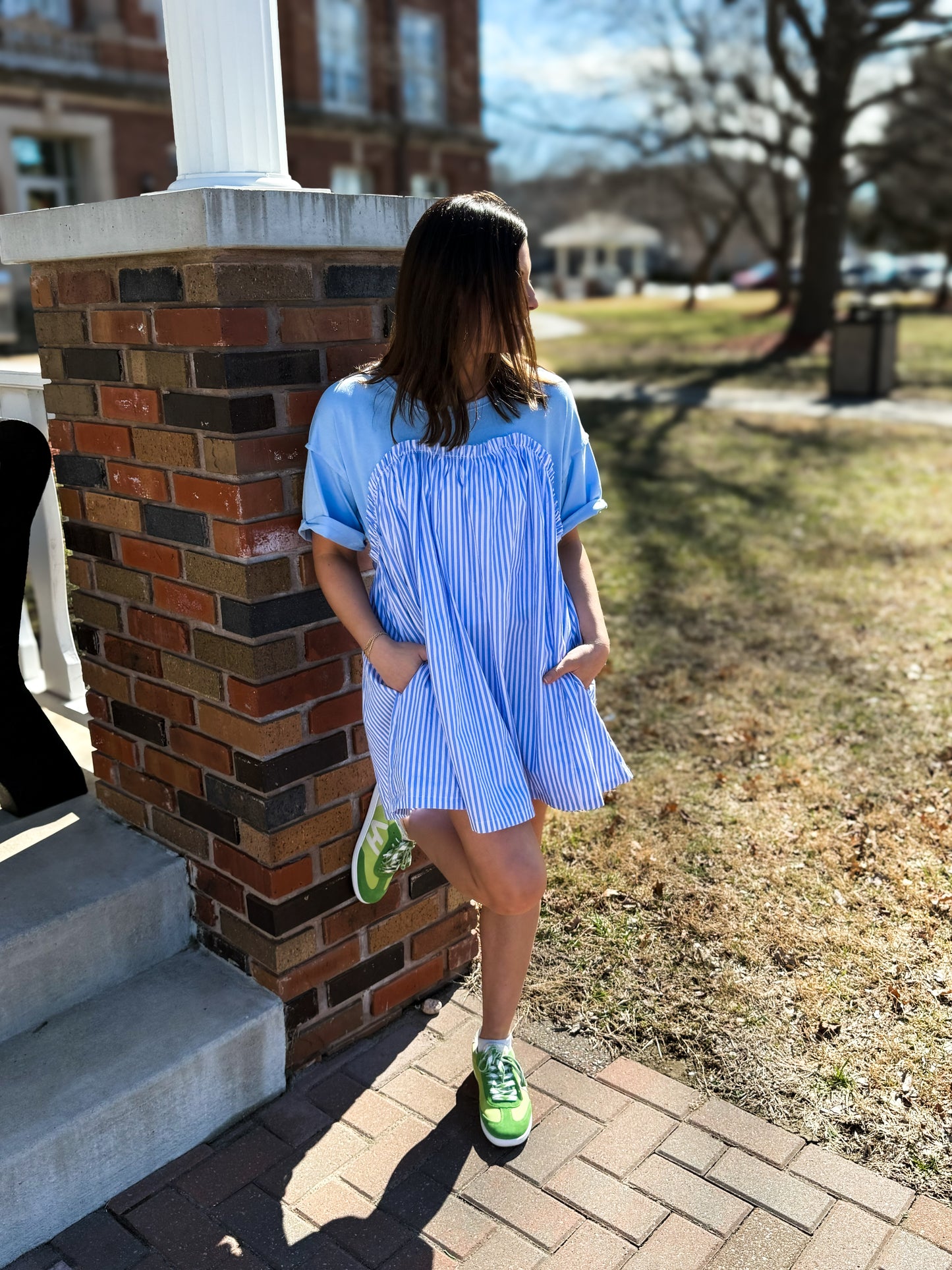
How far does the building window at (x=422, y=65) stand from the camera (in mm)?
27000

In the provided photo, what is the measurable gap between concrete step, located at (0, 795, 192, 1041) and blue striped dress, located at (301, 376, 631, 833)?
0.74 m

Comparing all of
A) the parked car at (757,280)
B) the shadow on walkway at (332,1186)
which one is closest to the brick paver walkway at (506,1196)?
the shadow on walkway at (332,1186)

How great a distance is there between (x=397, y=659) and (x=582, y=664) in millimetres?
367

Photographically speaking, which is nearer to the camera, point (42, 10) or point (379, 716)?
point (379, 716)

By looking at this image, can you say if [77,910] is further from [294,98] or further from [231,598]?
[294,98]

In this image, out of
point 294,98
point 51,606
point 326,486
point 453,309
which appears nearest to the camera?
point 453,309

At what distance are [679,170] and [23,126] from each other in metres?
17.0

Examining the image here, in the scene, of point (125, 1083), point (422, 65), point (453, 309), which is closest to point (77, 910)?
point (125, 1083)

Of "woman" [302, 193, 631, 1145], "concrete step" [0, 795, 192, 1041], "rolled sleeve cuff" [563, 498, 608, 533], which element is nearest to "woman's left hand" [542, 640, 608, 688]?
"woman" [302, 193, 631, 1145]

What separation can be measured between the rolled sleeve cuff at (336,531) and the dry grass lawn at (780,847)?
1.32 meters

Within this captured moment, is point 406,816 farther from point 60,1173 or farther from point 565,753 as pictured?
point 60,1173

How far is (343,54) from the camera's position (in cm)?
2591

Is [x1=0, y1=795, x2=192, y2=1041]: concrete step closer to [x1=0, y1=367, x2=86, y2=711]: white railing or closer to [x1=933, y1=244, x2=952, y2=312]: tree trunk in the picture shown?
[x1=0, y1=367, x2=86, y2=711]: white railing

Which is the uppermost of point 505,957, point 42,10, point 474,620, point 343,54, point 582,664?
point 343,54
